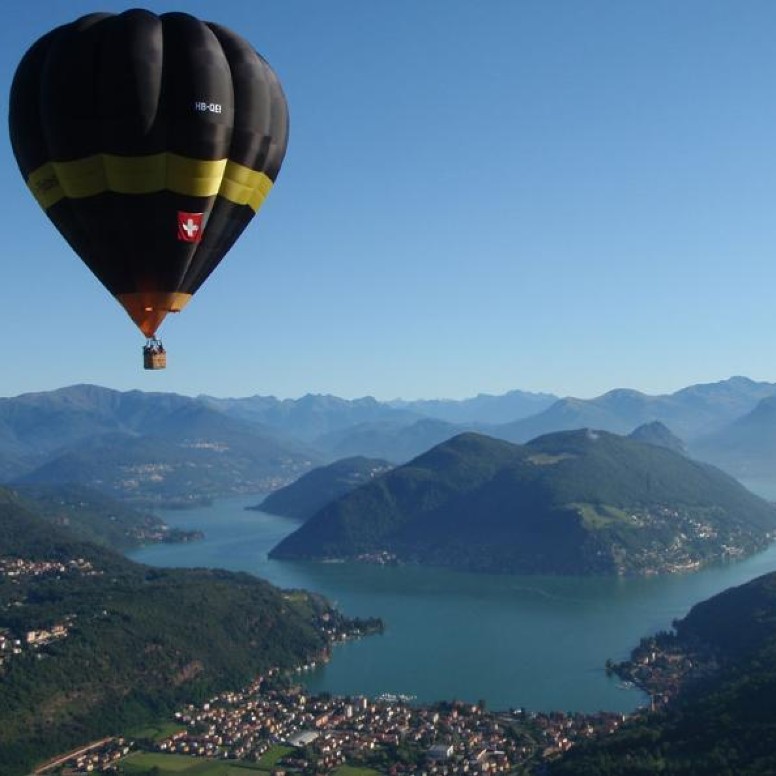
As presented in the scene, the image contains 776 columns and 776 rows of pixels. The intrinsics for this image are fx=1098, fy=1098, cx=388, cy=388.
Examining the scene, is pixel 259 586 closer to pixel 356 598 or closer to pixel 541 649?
pixel 356 598

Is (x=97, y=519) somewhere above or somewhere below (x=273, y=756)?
above

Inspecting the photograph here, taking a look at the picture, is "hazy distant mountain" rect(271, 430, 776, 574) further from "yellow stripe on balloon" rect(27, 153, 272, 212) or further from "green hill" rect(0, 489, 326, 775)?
"yellow stripe on balloon" rect(27, 153, 272, 212)

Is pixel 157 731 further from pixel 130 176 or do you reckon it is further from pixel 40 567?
pixel 40 567

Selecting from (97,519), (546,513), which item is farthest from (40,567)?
(546,513)

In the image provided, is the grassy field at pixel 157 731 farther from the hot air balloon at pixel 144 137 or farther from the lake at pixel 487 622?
the hot air balloon at pixel 144 137

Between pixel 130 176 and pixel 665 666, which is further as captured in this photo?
pixel 665 666

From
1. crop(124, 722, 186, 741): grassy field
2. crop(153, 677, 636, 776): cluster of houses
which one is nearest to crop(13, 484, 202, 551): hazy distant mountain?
crop(124, 722, 186, 741): grassy field

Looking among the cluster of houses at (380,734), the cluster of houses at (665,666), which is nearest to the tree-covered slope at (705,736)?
the cluster of houses at (665,666)
